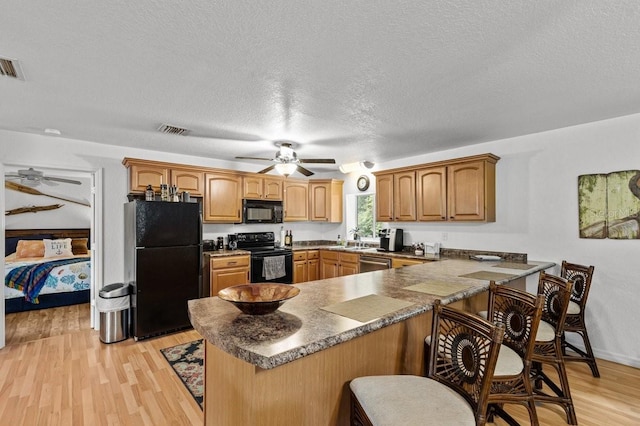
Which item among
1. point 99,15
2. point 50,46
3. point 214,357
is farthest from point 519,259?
point 50,46

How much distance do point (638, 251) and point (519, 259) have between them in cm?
99

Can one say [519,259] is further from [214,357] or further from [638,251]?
[214,357]

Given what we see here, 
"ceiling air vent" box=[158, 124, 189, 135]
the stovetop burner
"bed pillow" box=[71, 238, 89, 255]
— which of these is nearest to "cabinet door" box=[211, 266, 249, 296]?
the stovetop burner

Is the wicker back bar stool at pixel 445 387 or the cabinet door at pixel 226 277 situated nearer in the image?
the wicker back bar stool at pixel 445 387

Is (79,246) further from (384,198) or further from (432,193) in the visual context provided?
(432,193)

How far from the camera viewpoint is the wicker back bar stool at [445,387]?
115 centimetres

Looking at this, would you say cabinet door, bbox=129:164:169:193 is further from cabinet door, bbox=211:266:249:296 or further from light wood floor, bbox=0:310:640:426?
light wood floor, bbox=0:310:640:426

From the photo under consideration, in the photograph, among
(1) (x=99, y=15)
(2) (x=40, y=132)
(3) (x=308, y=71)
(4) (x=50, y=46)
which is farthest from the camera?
(2) (x=40, y=132)

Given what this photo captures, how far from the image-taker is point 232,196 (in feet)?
15.8

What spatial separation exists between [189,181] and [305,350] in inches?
150

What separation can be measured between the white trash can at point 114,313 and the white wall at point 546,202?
538mm

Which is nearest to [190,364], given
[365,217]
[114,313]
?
[114,313]

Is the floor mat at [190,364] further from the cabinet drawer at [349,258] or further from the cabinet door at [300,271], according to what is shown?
the cabinet drawer at [349,258]

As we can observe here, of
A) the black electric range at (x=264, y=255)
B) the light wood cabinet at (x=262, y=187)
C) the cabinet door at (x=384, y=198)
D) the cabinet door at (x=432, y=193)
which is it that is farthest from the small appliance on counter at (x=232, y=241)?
the cabinet door at (x=432, y=193)
